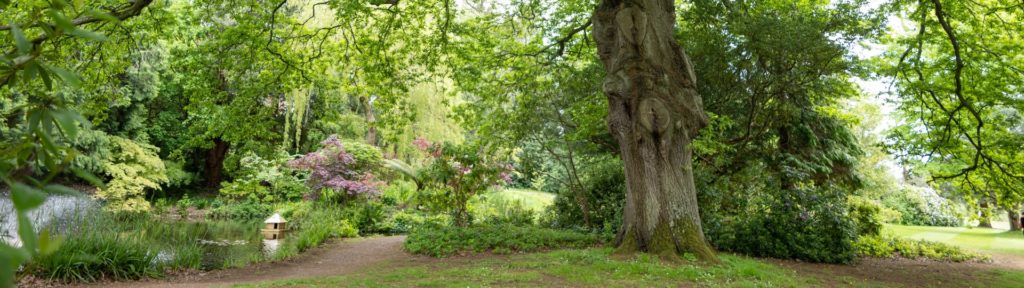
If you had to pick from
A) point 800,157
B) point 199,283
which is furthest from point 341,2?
point 800,157

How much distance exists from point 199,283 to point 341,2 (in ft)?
13.4

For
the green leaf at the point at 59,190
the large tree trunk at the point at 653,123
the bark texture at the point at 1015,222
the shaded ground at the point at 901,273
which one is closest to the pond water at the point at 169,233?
the large tree trunk at the point at 653,123

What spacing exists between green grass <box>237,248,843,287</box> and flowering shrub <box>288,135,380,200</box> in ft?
23.2

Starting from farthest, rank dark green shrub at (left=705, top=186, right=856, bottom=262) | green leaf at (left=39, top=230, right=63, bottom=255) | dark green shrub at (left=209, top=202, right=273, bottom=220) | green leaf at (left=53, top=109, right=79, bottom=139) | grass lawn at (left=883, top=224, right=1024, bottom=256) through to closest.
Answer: dark green shrub at (left=209, top=202, right=273, bottom=220) → grass lawn at (left=883, top=224, right=1024, bottom=256) → dark green shrub at (left=705, top=186, right=856, bottom=262) → green leaf at (left=53, top=109, right=79, bottom=139) → green leaf at (left=39, top=230, right=63, bottom=255)

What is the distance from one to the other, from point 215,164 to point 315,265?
1383 cm

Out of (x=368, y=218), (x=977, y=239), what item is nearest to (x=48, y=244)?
(x=368, y=218)

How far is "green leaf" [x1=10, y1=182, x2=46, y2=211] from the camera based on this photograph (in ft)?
1.85

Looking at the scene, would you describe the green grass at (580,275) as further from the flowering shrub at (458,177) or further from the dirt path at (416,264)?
the flowering shrub at (458,177)

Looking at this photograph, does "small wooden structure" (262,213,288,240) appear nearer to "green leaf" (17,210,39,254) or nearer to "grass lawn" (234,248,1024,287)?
"grass lawn" (234,248,1024,287)

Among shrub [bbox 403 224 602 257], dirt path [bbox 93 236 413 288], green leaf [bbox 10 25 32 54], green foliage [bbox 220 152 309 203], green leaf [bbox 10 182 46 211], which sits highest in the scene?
green foliage [bbox 220 152 309 203]

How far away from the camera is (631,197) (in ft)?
24.3

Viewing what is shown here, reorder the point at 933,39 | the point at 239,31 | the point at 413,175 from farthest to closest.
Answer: the point at 413,175
the point at 933,39
the point at 239,31

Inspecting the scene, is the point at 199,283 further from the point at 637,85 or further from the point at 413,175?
the point at 413,175

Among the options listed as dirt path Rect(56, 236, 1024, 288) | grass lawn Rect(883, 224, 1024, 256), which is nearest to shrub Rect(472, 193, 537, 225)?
dirt path Rect(56, 236, 1024, 288)
